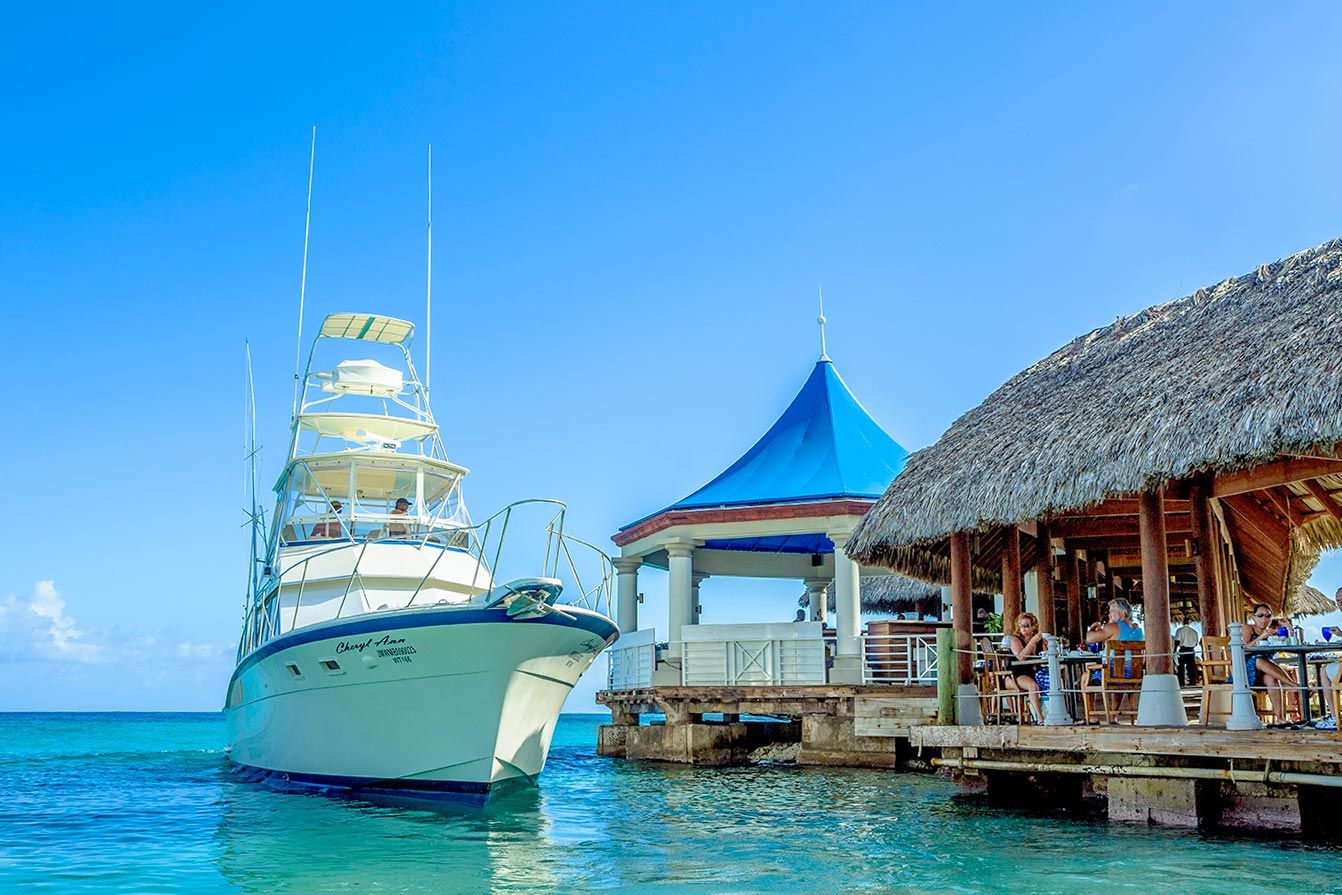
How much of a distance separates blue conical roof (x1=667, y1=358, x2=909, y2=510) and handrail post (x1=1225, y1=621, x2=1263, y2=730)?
380 inches

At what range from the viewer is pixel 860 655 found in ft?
58.9

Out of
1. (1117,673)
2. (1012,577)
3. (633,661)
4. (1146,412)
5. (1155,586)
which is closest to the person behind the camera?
(1155,586)

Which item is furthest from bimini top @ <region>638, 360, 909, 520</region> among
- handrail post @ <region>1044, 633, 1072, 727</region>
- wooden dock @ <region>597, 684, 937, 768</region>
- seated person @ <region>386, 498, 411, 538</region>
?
handrail post @ <region>1044, 633, 1072, 727</region>

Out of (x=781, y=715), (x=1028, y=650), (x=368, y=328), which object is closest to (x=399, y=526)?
(x=368, y=328)

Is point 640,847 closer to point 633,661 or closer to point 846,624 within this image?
point 846,624

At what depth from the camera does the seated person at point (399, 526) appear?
57.0ft

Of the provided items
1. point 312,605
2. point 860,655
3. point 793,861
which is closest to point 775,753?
point 860,655

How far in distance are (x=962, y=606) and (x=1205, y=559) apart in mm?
2446

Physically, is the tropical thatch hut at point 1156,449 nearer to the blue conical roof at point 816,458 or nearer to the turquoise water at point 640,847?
the turquoise water at point 640,847

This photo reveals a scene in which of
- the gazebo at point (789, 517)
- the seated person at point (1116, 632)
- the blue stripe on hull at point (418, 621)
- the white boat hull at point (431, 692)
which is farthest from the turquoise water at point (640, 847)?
the gazebo at point (789, 517)

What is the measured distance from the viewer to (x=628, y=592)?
21953 mm

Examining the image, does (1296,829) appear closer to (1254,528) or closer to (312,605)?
(1254,528)

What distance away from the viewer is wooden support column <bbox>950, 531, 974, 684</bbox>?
39.5ft

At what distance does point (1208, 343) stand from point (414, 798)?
989 cm
